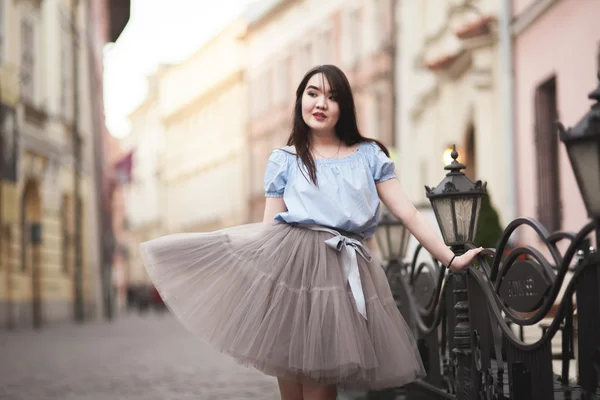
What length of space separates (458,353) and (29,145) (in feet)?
73.2

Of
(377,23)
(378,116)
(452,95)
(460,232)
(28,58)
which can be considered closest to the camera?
(460,232)

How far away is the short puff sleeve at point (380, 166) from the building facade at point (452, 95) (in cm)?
756

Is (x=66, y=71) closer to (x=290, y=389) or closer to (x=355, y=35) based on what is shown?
(x=355, y=35)

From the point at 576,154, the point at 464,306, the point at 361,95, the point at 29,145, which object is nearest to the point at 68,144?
the point at 29,145

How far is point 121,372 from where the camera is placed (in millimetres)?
12664

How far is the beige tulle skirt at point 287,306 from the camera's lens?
4.31m

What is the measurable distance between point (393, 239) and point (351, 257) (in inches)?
175

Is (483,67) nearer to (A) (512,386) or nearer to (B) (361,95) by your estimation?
(A) (512,386)

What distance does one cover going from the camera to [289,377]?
4363mm

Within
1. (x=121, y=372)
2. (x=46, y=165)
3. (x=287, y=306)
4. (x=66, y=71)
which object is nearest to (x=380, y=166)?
(x=287, y=306)

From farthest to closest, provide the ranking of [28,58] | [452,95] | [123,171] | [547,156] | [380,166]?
[123,171] < [28,58] < [452,95] < [547,156] < [380,166]

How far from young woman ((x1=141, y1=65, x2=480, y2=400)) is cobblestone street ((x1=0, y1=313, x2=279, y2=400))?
4.91m

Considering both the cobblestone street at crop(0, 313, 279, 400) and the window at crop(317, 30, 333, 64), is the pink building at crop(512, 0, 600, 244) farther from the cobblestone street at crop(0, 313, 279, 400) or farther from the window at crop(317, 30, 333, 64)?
the window at crop(317, 30, 333, 64)

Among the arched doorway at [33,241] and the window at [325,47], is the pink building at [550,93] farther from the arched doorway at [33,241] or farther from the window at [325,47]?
the window at [325,47]
